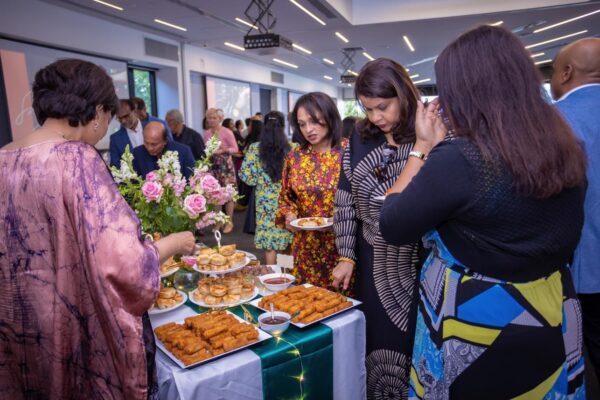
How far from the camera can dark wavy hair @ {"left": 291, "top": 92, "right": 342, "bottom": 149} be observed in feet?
7.89

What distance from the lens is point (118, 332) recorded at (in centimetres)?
110

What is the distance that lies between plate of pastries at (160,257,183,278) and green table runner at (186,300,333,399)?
22.2 inches

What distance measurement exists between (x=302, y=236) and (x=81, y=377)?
137 centimetres

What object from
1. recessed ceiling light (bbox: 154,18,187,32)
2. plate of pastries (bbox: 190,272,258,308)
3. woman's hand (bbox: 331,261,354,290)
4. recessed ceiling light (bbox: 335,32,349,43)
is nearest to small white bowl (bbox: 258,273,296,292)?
plate of pastries (bbox: 190,272,258,308)

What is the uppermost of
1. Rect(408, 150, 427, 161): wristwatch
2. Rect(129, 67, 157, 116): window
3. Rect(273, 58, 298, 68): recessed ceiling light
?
Rect(273, 58, 298, 68): recessed ceiling light

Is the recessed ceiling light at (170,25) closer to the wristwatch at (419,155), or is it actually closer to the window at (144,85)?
the window at (144,85)

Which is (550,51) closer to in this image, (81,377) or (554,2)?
(554,2)

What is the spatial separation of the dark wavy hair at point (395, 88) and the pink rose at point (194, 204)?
74 centimetres

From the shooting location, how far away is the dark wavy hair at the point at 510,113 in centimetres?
91

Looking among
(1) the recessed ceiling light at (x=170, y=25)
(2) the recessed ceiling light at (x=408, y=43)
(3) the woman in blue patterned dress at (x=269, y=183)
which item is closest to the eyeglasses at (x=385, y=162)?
(3) the woman in blue patterned dress at (x=269, y=183)

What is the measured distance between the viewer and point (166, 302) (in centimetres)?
157

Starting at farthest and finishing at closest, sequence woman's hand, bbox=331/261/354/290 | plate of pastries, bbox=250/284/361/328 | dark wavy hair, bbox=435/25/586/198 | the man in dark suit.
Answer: the man in dark suit → woman's hand, bbox=331/261/354/290 → plate of pastries, bbox=250/284/361/328 → dark wavy hair, bbox=435/25/586/198

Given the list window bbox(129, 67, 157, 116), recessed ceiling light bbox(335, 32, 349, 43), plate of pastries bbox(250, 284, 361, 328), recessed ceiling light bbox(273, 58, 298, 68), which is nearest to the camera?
plate of pastries bbox(250, 284, 361, 328)

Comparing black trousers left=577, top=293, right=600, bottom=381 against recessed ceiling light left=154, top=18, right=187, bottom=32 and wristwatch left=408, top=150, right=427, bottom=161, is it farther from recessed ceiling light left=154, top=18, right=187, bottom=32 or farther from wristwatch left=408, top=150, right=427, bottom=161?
recessed ceiling light left=154, top=18, right=187, bottom=32
